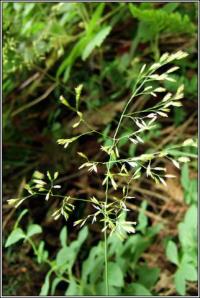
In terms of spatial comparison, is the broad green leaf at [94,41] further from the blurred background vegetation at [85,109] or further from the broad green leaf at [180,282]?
the broad green leaf at [180,282]

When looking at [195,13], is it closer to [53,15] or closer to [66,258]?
[53,15]

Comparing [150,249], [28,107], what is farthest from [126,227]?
[28,107]

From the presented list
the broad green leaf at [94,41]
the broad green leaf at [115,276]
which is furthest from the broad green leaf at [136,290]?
the broad green leaf at [94,41]

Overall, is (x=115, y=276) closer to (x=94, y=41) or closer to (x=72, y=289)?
(x=72, y=289)

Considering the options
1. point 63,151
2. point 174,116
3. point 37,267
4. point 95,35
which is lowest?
point 37,267

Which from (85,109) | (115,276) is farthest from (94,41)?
(115,276)

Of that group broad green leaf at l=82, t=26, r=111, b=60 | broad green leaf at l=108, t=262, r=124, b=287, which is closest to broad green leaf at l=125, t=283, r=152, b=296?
broad green leaf at l=108, t=262, r=124, b=287

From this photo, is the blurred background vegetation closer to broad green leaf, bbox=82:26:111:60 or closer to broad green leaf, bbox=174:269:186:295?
broad green leaf, bbox=82:26:111:60
